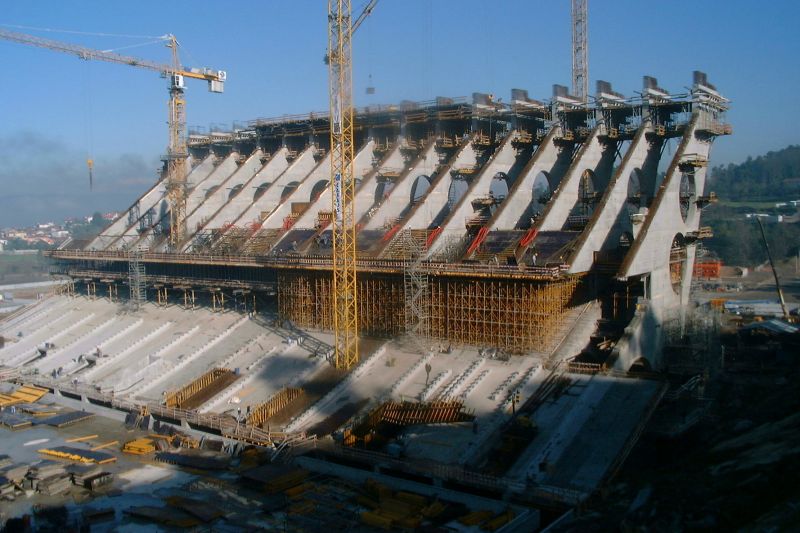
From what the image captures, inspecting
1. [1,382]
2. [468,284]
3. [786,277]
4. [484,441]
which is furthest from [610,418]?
[786,277]

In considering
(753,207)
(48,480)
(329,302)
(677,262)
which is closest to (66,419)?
(48,480)

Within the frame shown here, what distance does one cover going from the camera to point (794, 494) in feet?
43.4

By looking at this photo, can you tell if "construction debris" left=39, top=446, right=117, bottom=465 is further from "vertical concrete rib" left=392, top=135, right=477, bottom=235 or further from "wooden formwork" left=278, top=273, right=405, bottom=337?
"vertical concrete rib" left=392, top=135, right=477, bottom=235

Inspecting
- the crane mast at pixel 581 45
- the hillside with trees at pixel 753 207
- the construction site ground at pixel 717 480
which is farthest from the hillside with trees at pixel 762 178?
the construction site ground at pixel 717 480

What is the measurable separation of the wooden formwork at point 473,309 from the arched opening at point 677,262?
572 cm

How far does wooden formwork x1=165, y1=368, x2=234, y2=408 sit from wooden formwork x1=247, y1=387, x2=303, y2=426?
343cm

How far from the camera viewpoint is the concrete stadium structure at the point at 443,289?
950 inches

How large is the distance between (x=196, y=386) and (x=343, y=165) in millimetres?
10754

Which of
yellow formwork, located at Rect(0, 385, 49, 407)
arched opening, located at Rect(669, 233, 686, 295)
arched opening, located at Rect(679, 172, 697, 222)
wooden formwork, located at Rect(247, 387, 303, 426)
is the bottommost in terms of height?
yellow formwork, located at Rect(0, 385, 49, 407)

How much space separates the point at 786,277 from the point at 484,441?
61.1m

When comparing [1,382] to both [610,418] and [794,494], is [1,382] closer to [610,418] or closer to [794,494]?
[610,418]

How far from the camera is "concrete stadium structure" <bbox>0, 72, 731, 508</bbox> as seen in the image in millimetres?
24141

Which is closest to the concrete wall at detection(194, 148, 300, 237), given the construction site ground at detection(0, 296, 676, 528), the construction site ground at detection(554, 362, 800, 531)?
the construction site ground at detection(0, 296, 676, 528)

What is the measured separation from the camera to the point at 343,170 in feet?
95.8
